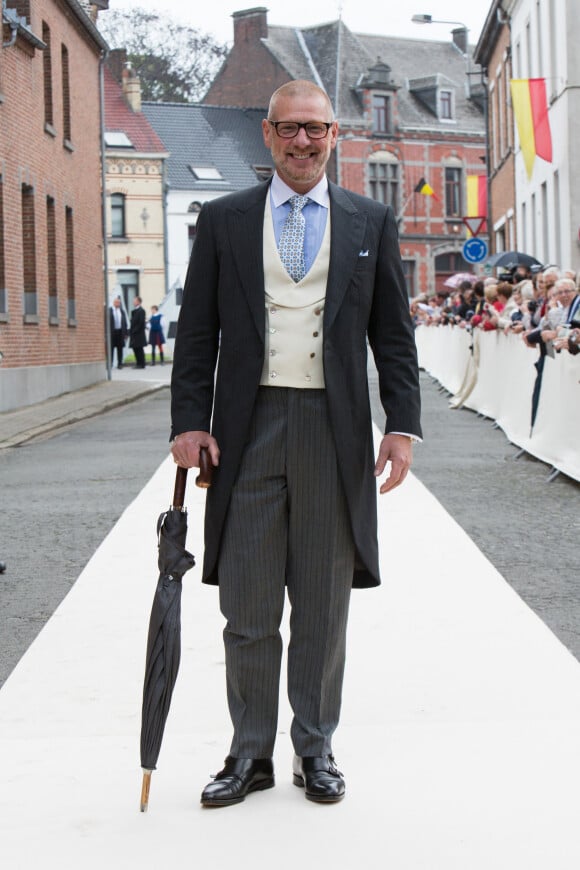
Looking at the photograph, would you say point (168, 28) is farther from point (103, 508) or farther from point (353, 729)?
point (353, 729)

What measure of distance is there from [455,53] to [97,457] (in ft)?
215

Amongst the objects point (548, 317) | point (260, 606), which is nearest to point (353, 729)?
point (260, 606)

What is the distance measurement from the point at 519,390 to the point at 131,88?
158 ft

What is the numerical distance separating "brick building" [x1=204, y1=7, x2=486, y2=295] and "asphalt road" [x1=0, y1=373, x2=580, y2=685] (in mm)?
54241

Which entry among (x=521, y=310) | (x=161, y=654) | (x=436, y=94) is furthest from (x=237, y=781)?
(x=436, y=94)

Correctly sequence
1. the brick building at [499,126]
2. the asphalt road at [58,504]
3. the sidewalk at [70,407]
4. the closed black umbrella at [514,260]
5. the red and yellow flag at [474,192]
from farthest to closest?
1. the red and yellow flag at [474,192]
2. the brick building at [499,126]
3. the closed black umbrella at [514,260]
4. the sidewalk at [70,407]
5. the asphalt road at [58,504]

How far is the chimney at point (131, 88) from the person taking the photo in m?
60.8

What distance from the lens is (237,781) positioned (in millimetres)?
4062

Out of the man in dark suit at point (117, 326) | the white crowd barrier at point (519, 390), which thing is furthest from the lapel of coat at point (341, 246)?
the man in dark suit at point (117, 326)

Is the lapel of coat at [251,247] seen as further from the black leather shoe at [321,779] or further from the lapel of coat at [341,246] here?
the black leather shoe at [321,779]

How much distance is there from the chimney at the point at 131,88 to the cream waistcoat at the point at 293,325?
5859 centimetres

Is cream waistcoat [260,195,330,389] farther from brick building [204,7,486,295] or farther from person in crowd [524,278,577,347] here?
brick building [204,7,486,295]

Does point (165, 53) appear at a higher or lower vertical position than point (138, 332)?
higher

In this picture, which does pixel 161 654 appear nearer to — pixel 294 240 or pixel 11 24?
pixel 294 240
